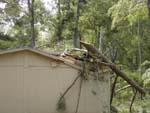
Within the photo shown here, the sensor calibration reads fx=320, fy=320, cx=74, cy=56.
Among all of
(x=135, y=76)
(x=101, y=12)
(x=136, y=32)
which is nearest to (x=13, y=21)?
(x=101, y=12)

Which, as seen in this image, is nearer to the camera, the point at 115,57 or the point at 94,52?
the point at 94,52

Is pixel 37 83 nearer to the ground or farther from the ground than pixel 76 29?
nearer to the ground

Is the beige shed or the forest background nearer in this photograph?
the beige shed

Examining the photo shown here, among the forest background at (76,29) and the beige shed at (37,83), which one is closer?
the beige shed at (37,83)

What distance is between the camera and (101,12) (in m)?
30.1

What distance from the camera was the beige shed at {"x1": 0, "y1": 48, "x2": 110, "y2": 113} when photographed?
40.5 feet

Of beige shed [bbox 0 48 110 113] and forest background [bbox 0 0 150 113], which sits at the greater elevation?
forest background [bbox 0 0 150 113]

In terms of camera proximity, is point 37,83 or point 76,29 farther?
point 76,29

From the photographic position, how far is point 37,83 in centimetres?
1267

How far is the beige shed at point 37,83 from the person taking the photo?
12352 mm

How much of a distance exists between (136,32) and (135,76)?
24.0ft

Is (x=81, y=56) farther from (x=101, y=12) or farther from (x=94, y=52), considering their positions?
(x=101, y=12)

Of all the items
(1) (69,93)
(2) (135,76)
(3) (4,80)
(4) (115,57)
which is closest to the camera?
(3) (4,80)

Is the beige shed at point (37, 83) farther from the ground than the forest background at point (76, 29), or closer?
closer
